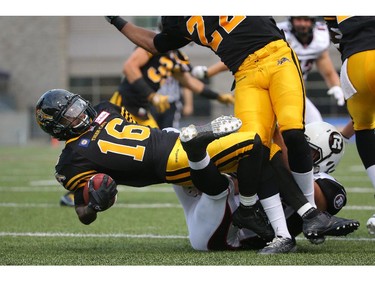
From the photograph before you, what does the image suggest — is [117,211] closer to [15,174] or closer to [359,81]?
[359,81]

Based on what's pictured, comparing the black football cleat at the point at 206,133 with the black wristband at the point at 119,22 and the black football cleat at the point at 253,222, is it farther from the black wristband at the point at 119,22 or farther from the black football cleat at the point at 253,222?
the black wristband at the point at 119,22

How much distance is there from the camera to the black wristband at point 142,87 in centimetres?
733

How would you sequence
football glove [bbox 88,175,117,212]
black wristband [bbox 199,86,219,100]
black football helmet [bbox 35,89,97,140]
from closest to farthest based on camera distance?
football glove [bbox 88,175,117,212] < black football helmet [bbox 35,89,97,140] < black wristband [bbox 199,86,219,100]

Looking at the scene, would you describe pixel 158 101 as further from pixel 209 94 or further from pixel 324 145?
pixel 324 145

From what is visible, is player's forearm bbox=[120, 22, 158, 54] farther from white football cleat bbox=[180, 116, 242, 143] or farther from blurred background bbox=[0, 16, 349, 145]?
blurred background bbox=[0, 16, 349, 145]

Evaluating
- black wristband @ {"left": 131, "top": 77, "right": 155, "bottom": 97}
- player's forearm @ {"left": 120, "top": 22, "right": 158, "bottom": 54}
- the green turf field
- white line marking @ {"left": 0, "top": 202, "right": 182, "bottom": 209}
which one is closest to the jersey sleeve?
player's forearm @ {"left": 120, "top": 22, "right": 158, "bottom": 54}

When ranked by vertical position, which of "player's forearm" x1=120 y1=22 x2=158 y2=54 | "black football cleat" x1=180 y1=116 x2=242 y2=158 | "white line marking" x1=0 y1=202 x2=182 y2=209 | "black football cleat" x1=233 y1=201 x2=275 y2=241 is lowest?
"white line marking" x1=0 y1=202 x2=182 y2=209

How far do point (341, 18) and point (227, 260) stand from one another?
1490mm

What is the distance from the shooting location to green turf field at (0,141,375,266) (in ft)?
12.4

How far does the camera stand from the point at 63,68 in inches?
1174

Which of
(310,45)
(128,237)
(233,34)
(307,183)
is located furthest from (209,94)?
(307,183)

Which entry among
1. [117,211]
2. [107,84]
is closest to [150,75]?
[117,211]

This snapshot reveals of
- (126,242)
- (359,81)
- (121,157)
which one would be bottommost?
(126,242)

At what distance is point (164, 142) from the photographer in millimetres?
4141
